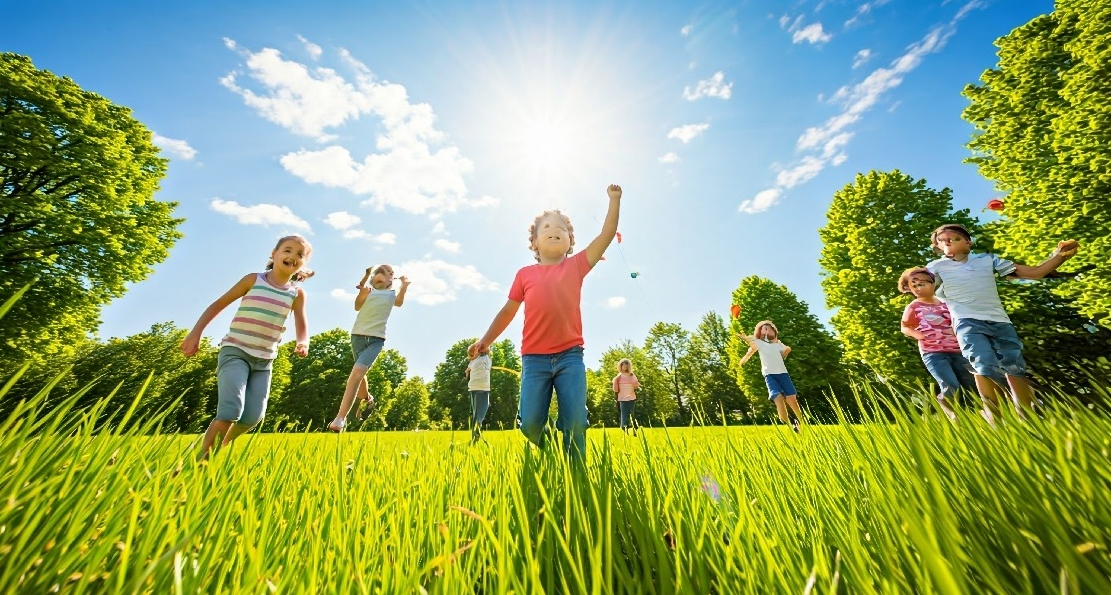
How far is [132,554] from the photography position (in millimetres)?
904

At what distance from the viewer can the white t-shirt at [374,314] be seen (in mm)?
6828

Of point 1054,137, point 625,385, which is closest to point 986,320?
point 625,385

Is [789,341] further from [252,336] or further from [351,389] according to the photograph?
[252,336]

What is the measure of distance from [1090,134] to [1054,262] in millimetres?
11584

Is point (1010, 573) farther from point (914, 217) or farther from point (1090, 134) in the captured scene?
point (914, 217)

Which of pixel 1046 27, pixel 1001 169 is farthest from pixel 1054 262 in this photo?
pixel 1046 27

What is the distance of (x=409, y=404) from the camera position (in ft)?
157

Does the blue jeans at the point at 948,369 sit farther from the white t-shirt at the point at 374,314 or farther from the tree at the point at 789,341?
the tree at the point at 789,341

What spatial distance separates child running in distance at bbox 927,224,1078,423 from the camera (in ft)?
14.2

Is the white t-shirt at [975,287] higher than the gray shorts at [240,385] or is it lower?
higher

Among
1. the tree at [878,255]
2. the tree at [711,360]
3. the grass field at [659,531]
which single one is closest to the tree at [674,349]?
the tree at [711,360]

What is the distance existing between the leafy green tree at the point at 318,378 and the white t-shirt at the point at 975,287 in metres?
41.1

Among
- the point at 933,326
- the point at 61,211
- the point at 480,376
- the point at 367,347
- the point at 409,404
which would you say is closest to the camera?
the point at 933,326

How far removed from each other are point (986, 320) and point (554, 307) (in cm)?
446
